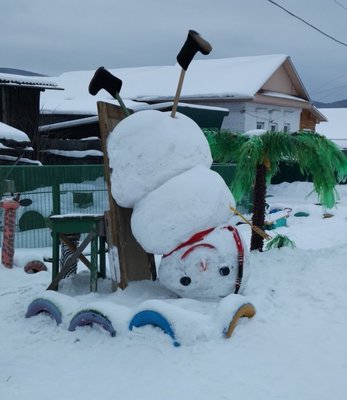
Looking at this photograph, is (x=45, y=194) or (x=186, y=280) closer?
(x=186, y=280)

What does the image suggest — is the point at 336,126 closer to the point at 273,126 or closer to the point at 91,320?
the point at 273,126

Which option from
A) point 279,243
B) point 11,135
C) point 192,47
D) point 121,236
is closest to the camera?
point 192,47

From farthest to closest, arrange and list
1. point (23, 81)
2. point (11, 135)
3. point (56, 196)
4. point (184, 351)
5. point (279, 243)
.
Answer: point (23, 81)
point (11, 135)
point (56, 196)
point (279, 243)
point (184, 351)

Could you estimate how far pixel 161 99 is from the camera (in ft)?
70.0

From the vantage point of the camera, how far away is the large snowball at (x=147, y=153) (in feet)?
16.2

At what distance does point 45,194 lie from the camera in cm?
960

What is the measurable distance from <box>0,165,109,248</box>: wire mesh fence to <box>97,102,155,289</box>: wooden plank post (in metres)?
3.83

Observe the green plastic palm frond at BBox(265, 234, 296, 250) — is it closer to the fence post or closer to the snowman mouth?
the snowman mouth

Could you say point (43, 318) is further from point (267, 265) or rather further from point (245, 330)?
point (267, 265)

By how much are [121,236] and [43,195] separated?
470 cm

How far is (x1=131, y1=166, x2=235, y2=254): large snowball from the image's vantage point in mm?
4832

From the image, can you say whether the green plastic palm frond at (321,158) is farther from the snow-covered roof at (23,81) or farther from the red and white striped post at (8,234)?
the snow-covered roof at (23,81)

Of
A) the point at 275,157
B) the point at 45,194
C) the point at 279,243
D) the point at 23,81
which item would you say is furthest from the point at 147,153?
the point at 23,81

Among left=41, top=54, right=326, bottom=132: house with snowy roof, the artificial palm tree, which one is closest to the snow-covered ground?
the artificial palm tree
